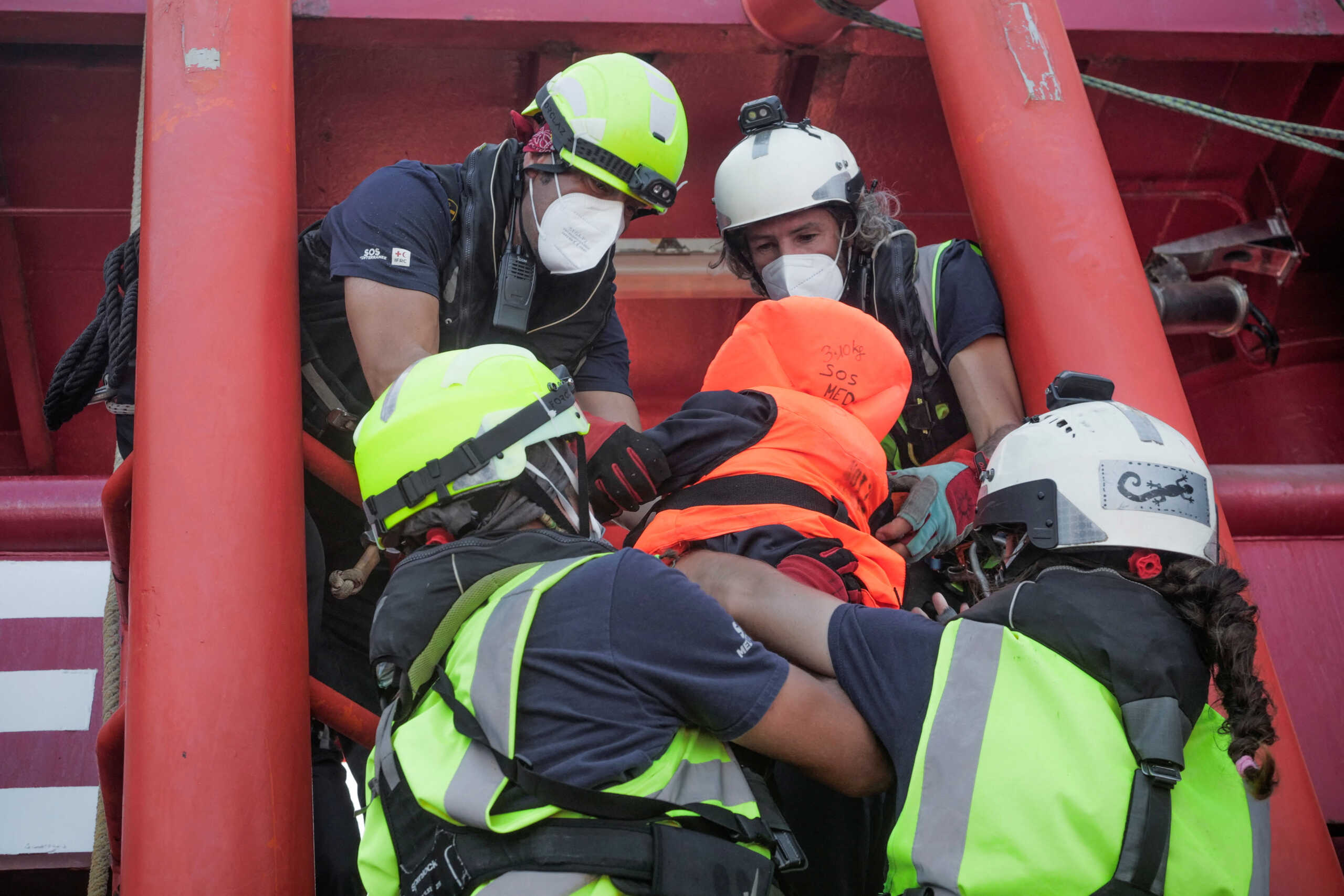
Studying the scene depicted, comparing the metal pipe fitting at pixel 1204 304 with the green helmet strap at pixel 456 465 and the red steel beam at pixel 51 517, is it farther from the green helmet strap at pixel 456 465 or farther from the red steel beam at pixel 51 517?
the red steel beam at pixel 51 517

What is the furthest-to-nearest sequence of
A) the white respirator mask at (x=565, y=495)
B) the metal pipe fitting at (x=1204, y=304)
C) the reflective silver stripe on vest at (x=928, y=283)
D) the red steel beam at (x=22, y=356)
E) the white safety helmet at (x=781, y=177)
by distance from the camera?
1. the metal pipe fitting at (x=1204, y=304)
2. the red steel beam at (x=22, y=356)
3. the white safety helmet at (x=781, y=177)
4. the reflective silver stripe on vest at (x=928, y=283)
5. the white respirator mask at (x=565, y=495)

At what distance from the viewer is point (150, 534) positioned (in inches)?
79.0

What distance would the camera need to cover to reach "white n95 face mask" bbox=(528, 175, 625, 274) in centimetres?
268

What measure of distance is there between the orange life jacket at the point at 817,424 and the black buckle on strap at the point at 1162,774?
0.60m

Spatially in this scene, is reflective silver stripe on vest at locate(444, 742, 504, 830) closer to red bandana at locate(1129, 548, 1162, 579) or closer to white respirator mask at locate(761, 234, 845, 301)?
red bandana at locate(1129, 548, 1162, 579)

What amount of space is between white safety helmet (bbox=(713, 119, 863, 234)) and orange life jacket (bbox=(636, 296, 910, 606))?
81 cm

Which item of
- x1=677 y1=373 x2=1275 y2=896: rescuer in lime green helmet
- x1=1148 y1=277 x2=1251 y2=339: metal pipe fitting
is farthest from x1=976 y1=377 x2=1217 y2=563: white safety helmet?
x1=1148 y1=277 x2=1251 y2=339: metal pipe fitting

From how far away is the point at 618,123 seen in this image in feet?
8.80

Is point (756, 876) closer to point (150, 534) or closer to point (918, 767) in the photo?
point (918, 767)

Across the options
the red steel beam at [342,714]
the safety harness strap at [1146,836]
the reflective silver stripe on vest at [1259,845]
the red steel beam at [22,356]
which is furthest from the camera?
the red steel beam at [22,356]

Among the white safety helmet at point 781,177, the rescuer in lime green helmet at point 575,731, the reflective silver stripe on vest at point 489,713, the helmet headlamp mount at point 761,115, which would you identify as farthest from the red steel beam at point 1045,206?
the reflective silver stripe on vest at point 489,713

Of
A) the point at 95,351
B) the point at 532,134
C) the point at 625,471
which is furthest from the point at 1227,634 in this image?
the point at 95,351

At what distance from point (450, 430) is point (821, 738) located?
763 mm

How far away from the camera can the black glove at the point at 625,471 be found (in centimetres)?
207
